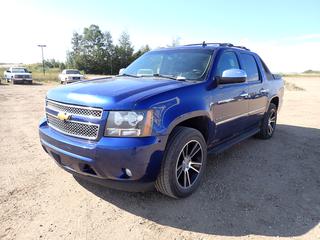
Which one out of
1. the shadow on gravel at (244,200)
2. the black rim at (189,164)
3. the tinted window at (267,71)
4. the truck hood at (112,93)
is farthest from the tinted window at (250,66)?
the black rim at (189,164)

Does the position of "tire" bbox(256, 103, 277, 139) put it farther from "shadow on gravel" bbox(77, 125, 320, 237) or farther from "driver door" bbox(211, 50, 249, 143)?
"driver door" bbox(211, 50, 249, 143)

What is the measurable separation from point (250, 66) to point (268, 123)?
155 cm

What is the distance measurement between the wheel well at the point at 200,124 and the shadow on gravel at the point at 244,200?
72 cm

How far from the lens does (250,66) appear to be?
5465 millimetres

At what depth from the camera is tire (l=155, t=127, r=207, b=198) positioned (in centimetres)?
329

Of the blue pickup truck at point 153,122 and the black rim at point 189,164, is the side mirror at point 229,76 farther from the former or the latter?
the black rim at point 189,164

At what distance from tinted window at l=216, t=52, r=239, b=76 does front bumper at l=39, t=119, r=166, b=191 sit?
66.9 inches

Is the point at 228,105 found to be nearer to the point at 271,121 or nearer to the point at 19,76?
the point at 271,121

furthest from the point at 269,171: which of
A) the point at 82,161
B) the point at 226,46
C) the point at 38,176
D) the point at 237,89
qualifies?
the point at 38,176

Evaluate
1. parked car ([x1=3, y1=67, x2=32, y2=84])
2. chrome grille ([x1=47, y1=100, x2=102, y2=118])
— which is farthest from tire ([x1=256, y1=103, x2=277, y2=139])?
parked car ([x1=3, y1=67, x2=32, y2=84])

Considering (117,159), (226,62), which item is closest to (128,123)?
(117,159)

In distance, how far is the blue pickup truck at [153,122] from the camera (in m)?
3.00

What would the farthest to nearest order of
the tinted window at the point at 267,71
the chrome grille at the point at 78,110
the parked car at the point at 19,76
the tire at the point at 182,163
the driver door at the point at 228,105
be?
the parked car at the point at 19,76 → the tinted window at the point at 267,71 → the driver door at the point at 228,105 → the tire at the point at 182,163 → the chrome grille at the point at 78,110

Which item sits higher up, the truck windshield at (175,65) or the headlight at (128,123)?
the truck windshield at (175,65)
